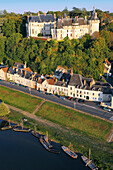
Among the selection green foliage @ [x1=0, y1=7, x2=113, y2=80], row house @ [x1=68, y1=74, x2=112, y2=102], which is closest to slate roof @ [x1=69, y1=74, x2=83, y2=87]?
row house @ [x1=68, y1=74, x2=112, y2=102]

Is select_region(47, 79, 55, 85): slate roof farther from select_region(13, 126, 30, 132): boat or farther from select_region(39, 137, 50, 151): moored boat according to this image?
select_region(39, 137, 50, 151): moored boat

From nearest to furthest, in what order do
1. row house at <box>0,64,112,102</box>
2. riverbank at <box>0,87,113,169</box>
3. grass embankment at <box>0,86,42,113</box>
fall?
riverbank at <box>0,87,113,169</box> < row house at <box>0,64,112,102</box> < grass embankment at <box>0,86,42,113</box>

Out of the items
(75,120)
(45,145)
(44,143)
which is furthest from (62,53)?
(45,145)

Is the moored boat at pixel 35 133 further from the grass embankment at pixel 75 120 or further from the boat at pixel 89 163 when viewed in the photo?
the boat at pixel 89 163

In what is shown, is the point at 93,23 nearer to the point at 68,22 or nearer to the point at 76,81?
the point at 68,22

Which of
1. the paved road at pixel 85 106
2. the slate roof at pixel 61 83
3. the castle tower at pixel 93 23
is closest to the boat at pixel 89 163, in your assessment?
the paved road at pixel 85 106
